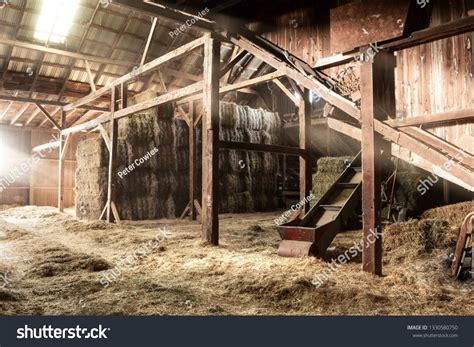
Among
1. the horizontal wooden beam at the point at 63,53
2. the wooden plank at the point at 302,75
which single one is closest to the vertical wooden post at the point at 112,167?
the horizontal wooden beam at the point at 63,53

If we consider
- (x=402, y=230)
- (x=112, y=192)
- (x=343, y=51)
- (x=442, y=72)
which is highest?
(x=343, y=51)

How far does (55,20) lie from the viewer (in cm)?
1062

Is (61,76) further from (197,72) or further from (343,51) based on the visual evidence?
(343,51)

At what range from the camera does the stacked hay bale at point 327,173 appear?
Answer: 9.50 meters

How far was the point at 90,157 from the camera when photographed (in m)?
11.7

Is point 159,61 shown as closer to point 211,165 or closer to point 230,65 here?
point 230,65

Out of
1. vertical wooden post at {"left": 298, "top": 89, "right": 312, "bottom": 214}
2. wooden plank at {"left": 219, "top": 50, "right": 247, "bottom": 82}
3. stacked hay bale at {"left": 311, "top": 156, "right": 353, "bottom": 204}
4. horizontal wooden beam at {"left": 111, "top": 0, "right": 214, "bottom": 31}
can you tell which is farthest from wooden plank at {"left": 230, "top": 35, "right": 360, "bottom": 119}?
stacked hay bale at {"left": 311, "top": 156, "right": 353, "bottom": 204}

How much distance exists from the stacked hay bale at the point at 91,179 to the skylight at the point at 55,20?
3114 millimetres

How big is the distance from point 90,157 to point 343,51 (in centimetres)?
866

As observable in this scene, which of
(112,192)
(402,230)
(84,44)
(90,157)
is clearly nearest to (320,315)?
(402,230)

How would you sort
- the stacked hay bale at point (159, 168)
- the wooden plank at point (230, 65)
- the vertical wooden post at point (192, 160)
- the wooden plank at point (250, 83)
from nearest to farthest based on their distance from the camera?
1. the wooden plank at point (230, 65)
2. the wooden plank at point (250, 83)
3. the stacked hay bale at point (159, 168)
4. the vertical wooden post at point (192, 160)

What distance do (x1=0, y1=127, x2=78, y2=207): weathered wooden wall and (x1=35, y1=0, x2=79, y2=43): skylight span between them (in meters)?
9.17

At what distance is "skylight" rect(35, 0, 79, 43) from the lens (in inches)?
404

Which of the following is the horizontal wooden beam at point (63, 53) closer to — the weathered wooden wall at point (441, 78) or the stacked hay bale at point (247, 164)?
the stacked hay bale at point (247, 164)
